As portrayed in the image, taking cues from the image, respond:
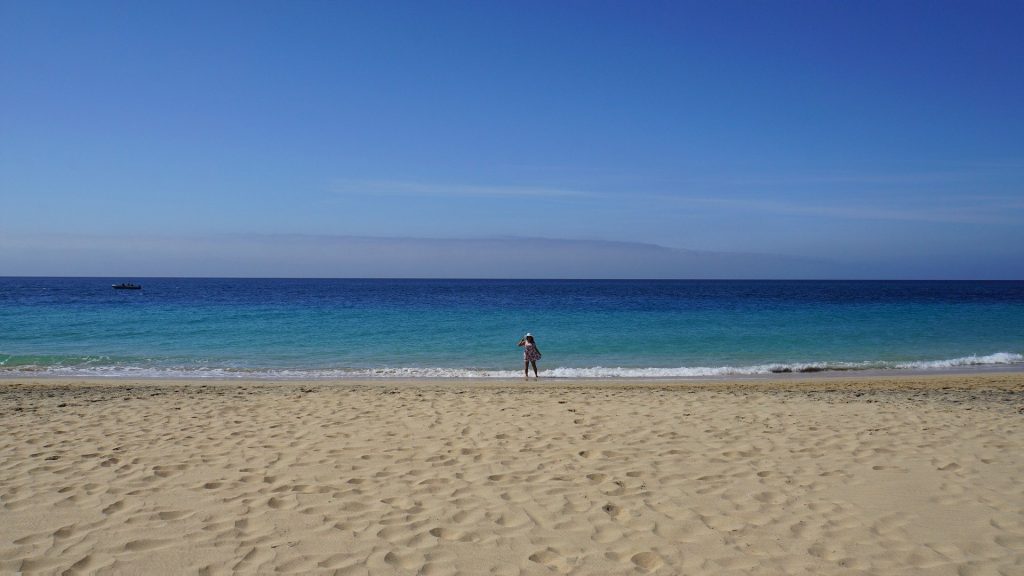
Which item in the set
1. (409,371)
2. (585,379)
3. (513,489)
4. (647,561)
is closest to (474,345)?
(409,371)

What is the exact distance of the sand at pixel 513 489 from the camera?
14.3 feet

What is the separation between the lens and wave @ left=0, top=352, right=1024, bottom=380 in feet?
57.2

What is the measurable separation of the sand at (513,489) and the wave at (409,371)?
7.80m

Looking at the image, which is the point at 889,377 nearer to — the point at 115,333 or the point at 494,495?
the point at 494,495

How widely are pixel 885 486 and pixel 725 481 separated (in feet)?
4.93

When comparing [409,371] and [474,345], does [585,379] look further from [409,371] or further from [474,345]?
[474,345]

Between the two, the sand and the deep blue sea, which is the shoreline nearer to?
the deep blue sea

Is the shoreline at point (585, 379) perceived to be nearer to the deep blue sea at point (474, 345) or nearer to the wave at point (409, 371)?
the wave at point (409, 371)

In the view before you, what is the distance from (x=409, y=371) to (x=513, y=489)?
13.2m

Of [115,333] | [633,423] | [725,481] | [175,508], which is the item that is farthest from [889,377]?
[115,333]

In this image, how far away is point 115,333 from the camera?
26.9 meters

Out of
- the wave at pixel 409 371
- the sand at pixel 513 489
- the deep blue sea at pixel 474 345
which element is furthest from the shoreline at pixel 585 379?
the sand at pixel 513 489

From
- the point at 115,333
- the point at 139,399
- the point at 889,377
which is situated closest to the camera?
the point at 139,399

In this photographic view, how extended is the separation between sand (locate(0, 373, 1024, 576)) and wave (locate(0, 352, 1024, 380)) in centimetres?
780
